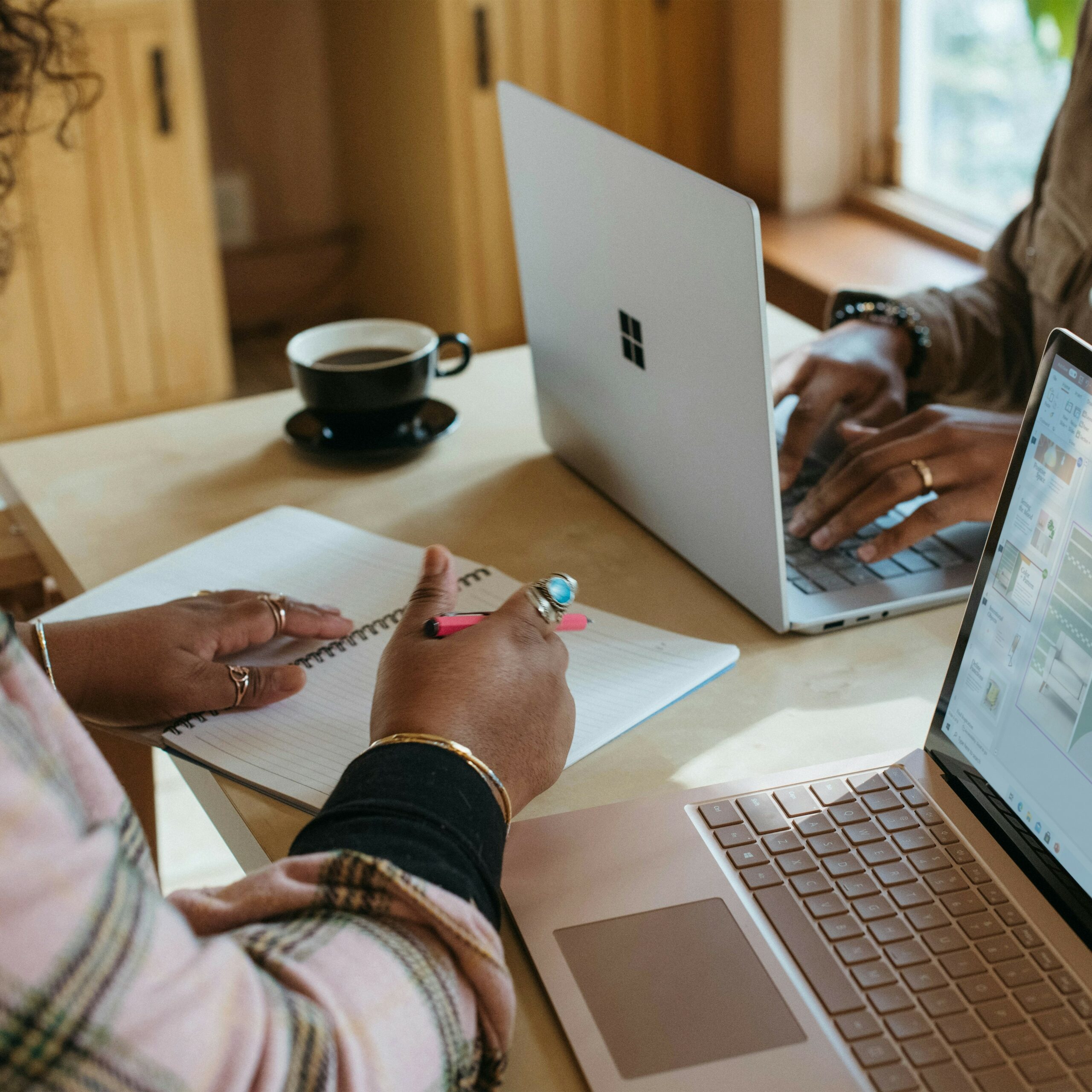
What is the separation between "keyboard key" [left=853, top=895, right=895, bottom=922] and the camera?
0.61 meters

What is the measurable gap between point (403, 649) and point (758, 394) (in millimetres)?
278

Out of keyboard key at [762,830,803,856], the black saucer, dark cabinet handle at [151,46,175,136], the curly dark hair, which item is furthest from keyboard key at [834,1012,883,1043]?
dark cabinet handle at [151,46,175,136]

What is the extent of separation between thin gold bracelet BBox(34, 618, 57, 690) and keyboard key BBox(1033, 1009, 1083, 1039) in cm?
59

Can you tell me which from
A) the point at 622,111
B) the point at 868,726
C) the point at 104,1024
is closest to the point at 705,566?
the point at 868,726

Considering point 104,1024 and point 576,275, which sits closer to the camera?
point 104,1024

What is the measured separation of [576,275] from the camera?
1013 mm

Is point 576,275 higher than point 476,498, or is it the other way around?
point 576,275

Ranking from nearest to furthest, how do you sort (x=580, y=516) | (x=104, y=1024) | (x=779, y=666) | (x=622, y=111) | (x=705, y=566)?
(x=104, y=1024)
(x=779, y=666)
(x=705, y=566)
(x=580, y=516)
(x=622, y=111)

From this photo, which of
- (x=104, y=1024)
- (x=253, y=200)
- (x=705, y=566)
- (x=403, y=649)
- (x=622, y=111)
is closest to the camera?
(x=104, y=1024)

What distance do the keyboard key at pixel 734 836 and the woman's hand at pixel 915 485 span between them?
13.0 inches

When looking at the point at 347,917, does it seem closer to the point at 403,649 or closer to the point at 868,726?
the point at 403,649

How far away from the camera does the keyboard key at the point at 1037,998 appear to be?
1.82 feet

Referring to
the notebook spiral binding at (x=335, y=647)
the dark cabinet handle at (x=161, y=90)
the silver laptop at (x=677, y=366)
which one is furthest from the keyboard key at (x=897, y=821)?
the dark cabinet handle at (x=161, y=90)

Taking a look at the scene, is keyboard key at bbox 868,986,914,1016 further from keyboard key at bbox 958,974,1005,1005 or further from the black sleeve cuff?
the black sleeve cuff
